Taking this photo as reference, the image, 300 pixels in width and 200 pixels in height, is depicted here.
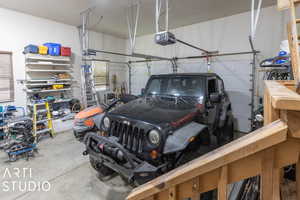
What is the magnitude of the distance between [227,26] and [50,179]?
593 centimetres

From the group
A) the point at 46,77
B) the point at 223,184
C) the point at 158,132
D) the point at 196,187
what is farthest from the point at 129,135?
the point at 46,77

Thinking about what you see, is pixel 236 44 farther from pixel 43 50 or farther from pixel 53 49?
pixel 43 50

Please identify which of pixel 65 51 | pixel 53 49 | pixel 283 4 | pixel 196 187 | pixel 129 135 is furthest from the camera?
pixel 65 51

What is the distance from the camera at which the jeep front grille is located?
7.22ft

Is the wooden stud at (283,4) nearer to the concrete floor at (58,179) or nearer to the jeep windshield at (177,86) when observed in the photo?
the jeep windshield at (177,86)

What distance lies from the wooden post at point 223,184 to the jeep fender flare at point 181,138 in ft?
3.92

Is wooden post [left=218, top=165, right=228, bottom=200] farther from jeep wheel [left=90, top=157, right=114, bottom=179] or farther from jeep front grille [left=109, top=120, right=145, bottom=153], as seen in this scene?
jeep wheel [left=90, top=157, right=114, bottom=179]

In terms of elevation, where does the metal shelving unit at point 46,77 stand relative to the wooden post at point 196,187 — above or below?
above

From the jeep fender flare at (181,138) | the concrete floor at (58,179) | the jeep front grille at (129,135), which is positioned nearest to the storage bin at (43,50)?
the concrete floor at (58,179)

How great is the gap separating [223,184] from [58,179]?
2.85m

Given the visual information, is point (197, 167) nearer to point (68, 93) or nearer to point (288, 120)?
point (288, 120)

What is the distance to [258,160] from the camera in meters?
0.61

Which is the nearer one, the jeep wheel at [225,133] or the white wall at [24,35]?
the jeep wheel at [225,133]

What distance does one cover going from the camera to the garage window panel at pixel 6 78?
4312mm
